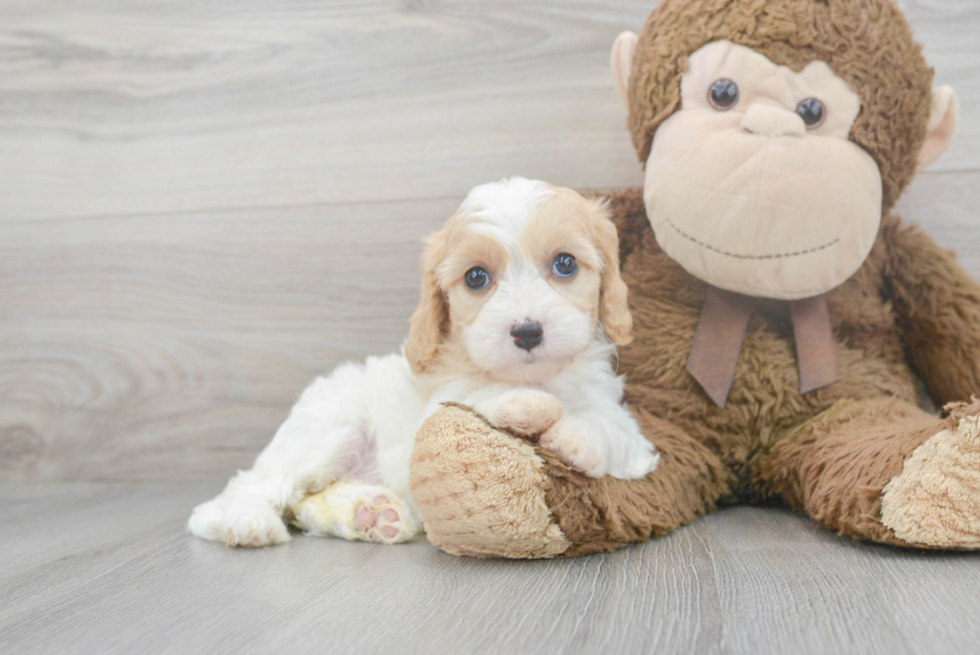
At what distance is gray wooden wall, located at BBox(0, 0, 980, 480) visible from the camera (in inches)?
73.0

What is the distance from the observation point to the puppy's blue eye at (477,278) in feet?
3.96

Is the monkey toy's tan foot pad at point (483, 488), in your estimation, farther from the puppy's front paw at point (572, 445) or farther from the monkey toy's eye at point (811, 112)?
the monkey toy's eye at point (811, 112)

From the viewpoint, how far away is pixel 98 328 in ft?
6.72

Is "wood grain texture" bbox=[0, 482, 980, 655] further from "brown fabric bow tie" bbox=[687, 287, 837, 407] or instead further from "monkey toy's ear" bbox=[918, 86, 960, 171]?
"monkey toy's ear" bbox=[918, 86, 960, 171]

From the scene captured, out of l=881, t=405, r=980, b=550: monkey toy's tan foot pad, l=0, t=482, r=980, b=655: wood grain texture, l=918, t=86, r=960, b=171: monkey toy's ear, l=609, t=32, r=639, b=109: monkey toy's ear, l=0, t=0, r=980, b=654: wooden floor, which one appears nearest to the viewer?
l=0, t=482, r=980, b=655: wood grain texture

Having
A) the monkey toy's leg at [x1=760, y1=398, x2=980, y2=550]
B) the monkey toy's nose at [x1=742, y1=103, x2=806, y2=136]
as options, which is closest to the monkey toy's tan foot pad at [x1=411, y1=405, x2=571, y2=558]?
the monkey toy's leg at [x1=760, y1=398, x2=980, y2=550]

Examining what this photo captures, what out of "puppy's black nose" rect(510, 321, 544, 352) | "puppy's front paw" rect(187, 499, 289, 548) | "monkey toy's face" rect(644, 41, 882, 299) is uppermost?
"monkey toy's face" rect(644, 41, 882, 299)

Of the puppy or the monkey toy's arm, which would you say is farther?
the monkey toy's arm

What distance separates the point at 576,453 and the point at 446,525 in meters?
0.21

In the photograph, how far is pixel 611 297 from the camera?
1.28 meters

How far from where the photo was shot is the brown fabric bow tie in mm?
1408

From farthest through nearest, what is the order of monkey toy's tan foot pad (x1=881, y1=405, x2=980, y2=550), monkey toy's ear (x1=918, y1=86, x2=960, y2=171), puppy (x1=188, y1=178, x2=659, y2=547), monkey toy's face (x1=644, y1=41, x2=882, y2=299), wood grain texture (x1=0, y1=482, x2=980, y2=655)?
1. monkey toy's ear (x1=918, y1=86, x2=960, y2=171)
2. monkey toy's face (x1=644, y1=41, x2=882, y2=299)
3. puppy (x1=188, y1=178, x2=659, y2=547)
4. monkey toy's tan foot pad (x1=881, y1=405, x2=980, y2=550)
5. wood grain texture (x1=0, y1=482, x2=980, y2=655)

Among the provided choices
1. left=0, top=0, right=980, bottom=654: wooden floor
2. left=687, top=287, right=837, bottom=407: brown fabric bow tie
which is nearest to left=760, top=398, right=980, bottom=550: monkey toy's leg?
left=687, top=287, right=837, bottom=407: brown fabric bow tie

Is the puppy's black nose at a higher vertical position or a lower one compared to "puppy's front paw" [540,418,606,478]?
higher
